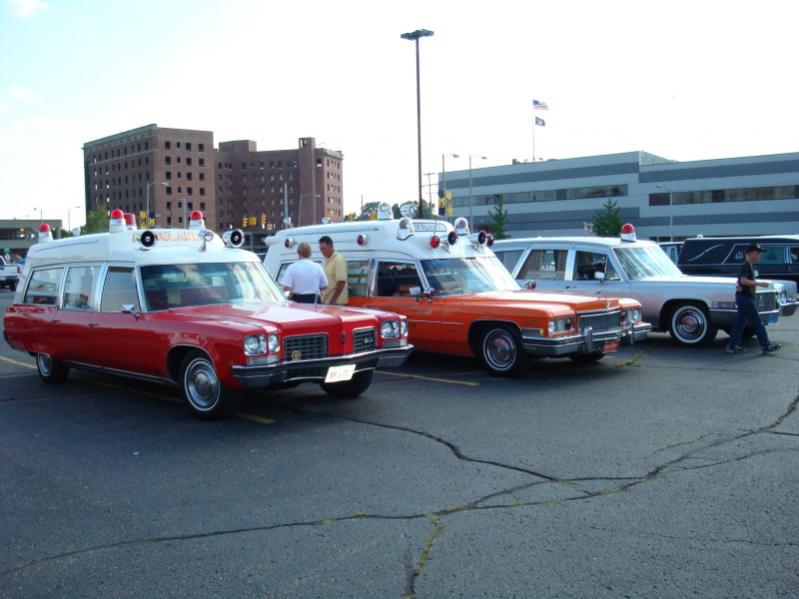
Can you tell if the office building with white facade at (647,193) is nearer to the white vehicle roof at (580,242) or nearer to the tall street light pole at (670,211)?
the tall street light pole at (670,211)

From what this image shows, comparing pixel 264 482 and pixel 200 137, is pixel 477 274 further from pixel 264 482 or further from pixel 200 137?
pixel 200 137

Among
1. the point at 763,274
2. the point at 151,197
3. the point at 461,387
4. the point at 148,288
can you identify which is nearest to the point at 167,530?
the point at 148,288

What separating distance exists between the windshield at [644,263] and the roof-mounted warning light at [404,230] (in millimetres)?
4024

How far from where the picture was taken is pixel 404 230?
425 inches

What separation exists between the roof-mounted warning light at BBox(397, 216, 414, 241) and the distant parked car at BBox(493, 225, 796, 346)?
2658mm

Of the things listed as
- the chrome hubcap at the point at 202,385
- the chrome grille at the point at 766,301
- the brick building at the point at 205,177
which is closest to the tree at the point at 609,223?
the brick building at the point at 205,177

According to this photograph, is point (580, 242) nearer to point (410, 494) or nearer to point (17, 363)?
point (410, 494)

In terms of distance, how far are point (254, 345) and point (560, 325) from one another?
4009mm

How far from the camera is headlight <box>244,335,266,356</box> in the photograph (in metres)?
6.86

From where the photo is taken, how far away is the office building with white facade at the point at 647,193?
76500 mm

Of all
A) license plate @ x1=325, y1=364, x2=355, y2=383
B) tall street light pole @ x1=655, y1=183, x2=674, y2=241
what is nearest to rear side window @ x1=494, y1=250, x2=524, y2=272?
license plate @ x1=325, y1=364, x2=355, y2=383

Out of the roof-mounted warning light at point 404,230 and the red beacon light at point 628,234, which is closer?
the roof-mounted warning light at point 404,230

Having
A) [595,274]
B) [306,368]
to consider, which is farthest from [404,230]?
[306,368]

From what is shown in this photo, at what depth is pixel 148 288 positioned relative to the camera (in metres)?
8.27
